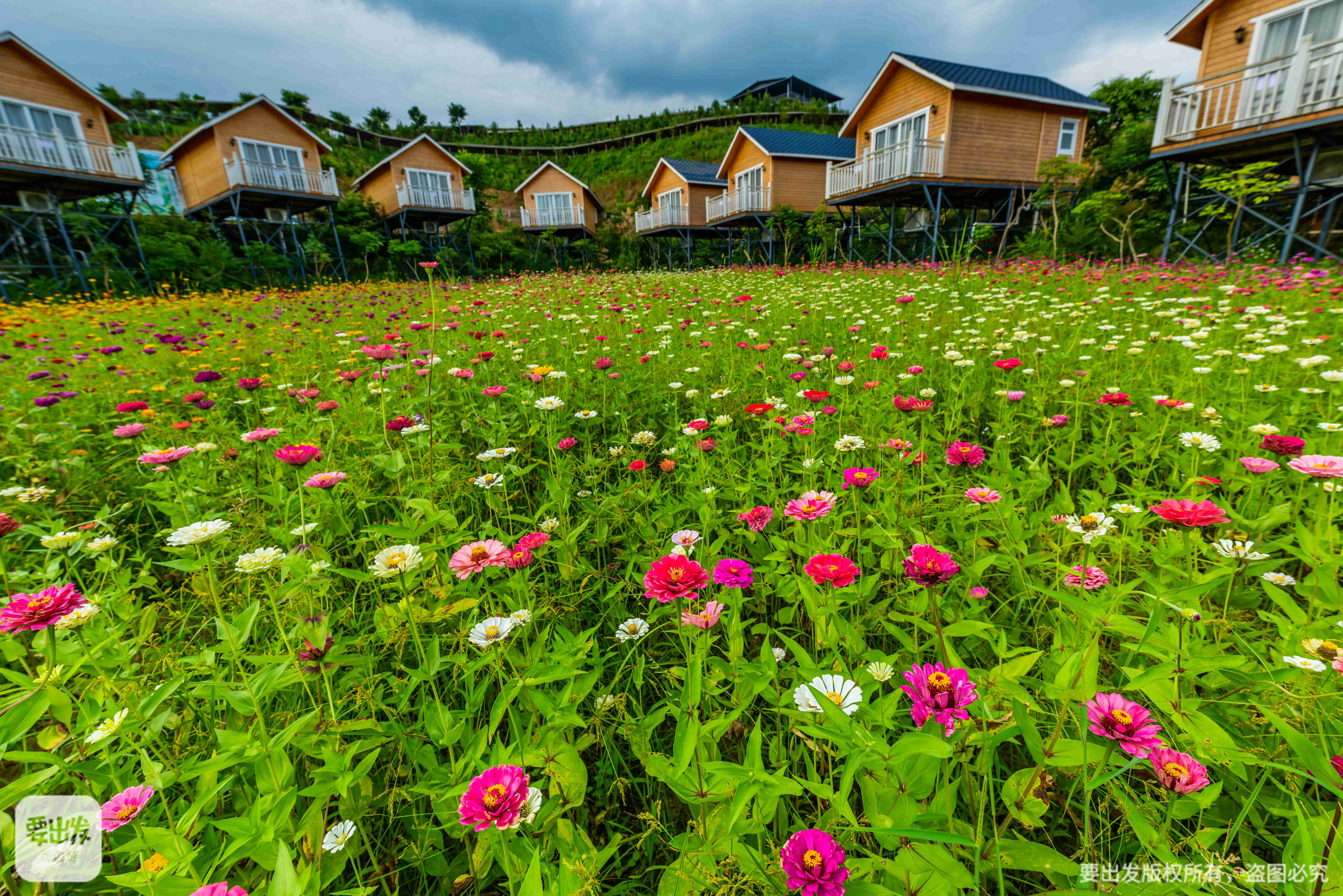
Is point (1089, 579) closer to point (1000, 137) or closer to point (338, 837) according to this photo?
point (338, 837)

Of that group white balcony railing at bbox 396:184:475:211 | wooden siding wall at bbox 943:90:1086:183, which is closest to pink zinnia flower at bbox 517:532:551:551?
wooden siding wall at bbox 943:90:1086:183

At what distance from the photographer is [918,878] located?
76 cm

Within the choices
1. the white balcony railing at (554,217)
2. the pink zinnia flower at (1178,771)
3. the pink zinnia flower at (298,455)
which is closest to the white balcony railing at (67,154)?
the white balcony railing at (554,217)

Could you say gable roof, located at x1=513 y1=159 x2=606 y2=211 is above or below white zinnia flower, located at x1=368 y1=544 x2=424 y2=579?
above

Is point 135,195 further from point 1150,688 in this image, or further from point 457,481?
point 1150,688

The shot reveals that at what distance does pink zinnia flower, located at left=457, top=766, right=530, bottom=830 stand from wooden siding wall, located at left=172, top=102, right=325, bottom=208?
23.9 m

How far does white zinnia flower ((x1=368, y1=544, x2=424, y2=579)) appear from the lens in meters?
1.08

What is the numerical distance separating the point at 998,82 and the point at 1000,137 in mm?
1870

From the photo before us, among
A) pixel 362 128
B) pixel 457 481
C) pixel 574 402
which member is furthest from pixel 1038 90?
pixel 362 128

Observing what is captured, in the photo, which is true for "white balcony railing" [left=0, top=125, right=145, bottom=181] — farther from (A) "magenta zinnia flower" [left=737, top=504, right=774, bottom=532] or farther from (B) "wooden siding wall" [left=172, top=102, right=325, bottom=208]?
(A) "magenta zinnia flower" [left=737, top=504, right=774, bottom=532]

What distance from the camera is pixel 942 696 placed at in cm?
70

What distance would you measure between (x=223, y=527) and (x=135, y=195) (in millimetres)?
21934

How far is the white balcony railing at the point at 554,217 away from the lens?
89.7 feet

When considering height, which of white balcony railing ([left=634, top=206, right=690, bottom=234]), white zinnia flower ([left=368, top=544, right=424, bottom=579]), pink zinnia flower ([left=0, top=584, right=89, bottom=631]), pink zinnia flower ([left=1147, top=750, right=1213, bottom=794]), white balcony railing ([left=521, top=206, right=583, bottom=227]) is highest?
white balcony railing ([left=521, top=206, right=583, bottom=227])
